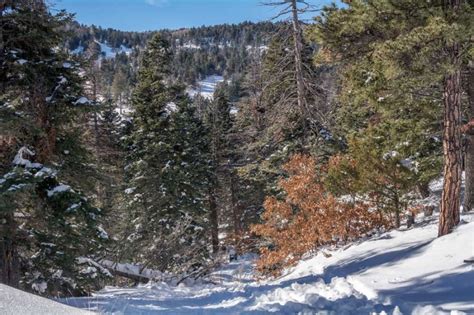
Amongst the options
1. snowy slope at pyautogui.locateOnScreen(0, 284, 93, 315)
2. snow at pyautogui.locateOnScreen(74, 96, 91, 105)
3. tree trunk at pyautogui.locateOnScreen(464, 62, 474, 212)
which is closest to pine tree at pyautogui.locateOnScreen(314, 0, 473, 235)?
tree trunk at pyautogui.locateOnScreen(464, 62, 474, 212)

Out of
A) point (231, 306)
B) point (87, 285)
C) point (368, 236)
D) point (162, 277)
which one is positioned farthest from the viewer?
point (162, 277)

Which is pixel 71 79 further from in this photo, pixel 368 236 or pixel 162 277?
pixel 368 236

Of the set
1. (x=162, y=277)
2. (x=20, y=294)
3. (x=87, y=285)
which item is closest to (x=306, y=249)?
(x=162, y=277)

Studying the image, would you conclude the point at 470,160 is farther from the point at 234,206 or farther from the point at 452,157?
the point at 234,206

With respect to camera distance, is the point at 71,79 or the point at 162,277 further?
the point at 162,277

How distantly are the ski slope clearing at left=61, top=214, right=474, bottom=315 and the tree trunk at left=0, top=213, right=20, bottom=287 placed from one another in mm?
1898

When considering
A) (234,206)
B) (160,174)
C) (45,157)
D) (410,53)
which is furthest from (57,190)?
(234,206)

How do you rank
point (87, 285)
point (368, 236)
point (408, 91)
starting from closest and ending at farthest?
point (408, 91)
point (87, 285)
point (368, 236)

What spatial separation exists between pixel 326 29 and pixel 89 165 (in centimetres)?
653

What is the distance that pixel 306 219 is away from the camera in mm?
12273

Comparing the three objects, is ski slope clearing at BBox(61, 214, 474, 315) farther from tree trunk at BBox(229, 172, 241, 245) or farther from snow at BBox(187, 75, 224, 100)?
snow at BBox(187, 75, 224, 100)

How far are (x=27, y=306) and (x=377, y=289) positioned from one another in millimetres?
5608

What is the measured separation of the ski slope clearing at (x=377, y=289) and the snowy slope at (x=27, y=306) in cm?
256

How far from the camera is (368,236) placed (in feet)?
40.2
